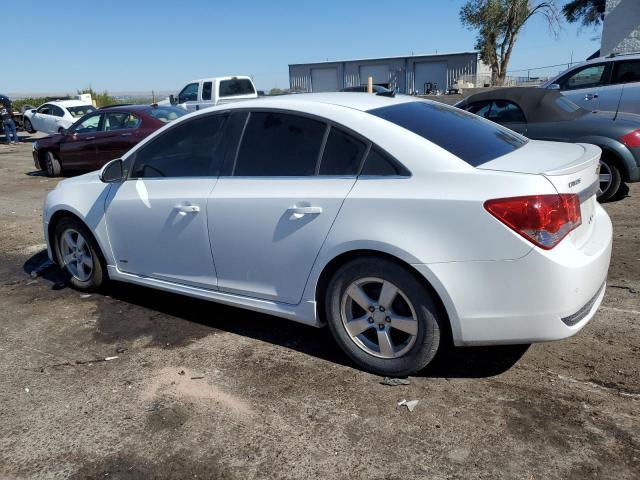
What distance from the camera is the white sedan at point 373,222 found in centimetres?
295

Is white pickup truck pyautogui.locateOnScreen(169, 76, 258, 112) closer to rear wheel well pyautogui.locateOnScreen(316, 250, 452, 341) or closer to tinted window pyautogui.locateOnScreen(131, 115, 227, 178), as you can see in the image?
tinted window pyautogui.locateOnScreen(131, 115, 227, 178)

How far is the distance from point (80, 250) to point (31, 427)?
220 cm

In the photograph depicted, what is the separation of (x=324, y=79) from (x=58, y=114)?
107ft

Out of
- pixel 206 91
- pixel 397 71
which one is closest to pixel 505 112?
pixel 206 91

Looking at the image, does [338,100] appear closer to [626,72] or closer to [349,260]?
[349,260]

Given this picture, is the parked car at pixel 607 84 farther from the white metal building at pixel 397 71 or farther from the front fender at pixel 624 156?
the white metal building at pixel 397 71

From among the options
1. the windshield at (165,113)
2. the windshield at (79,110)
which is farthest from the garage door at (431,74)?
the windshield at (165,113)

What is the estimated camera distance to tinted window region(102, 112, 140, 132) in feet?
38.7

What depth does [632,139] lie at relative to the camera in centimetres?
714

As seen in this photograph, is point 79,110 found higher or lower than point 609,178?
higher

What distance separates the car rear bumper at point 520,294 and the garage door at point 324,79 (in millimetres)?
48795

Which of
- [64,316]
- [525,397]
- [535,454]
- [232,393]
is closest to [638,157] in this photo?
Result: [525,397]

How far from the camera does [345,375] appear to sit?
3.52 metres

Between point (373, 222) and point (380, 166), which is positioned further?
point (380, 166)
